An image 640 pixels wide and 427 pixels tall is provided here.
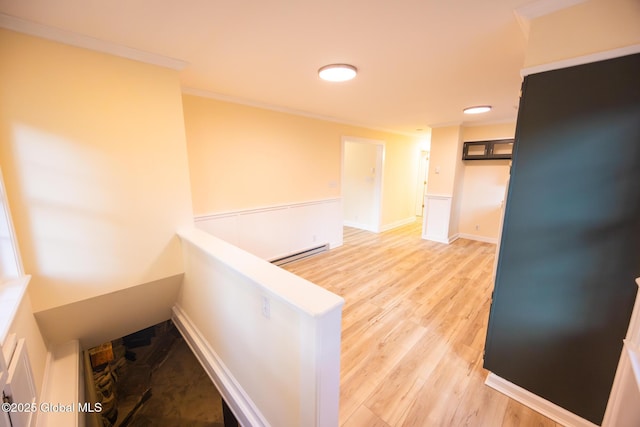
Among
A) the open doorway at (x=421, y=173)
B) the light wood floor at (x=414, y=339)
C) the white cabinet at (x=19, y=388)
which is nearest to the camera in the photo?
the white cabinet at (x=19, y=388)

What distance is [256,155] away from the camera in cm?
321

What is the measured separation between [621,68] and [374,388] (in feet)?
7.18

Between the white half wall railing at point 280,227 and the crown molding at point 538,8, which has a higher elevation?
the crown molding at point 538,8

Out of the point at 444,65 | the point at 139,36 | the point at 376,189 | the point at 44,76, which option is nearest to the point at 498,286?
the point at 444,65

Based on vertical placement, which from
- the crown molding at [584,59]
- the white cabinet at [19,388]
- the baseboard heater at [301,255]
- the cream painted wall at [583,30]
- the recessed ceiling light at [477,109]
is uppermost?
the recessed ceiling light at [477,109]

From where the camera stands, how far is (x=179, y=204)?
2059 millimetres

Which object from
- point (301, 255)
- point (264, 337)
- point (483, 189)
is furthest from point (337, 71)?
point (483, 189)

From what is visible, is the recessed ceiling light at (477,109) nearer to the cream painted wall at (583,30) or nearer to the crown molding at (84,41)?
the cream painted wall at (583,30)

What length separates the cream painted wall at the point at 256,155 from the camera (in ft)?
8.97

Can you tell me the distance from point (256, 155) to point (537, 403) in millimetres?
3440

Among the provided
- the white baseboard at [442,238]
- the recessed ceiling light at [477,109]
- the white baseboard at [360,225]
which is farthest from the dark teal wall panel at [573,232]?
the white baseboard at [360,225]

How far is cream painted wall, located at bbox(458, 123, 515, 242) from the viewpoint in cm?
439

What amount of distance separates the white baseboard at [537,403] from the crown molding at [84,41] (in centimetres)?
334

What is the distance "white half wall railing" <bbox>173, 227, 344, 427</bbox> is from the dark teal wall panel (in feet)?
4.09
